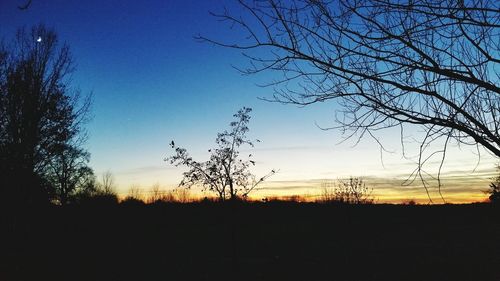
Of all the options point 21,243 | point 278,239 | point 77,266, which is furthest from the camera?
point 278,239

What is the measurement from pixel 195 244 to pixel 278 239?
21.0 feet

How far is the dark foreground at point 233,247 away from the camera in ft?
52.9

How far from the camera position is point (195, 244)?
88.2 ft

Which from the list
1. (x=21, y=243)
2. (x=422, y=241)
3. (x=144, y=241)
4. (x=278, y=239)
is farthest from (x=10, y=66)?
(x=422, y=241)

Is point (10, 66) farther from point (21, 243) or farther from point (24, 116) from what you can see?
point (21, 243)

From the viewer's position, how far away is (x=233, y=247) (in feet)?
50.1

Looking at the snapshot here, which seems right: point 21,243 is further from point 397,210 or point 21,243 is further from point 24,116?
point 397,210

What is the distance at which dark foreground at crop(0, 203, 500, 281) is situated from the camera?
1612 cm

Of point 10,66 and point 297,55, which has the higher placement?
point 10,66

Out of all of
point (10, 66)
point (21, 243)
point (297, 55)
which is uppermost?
point (10, 66)

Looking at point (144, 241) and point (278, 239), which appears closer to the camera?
point (144, 241)

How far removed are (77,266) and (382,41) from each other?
57.4 feet

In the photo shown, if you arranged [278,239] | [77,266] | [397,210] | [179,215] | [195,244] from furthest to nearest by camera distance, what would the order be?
[397,210] → [179,215] → [278,239] → [195,244] → [77,266]

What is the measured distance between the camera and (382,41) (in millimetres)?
3418
